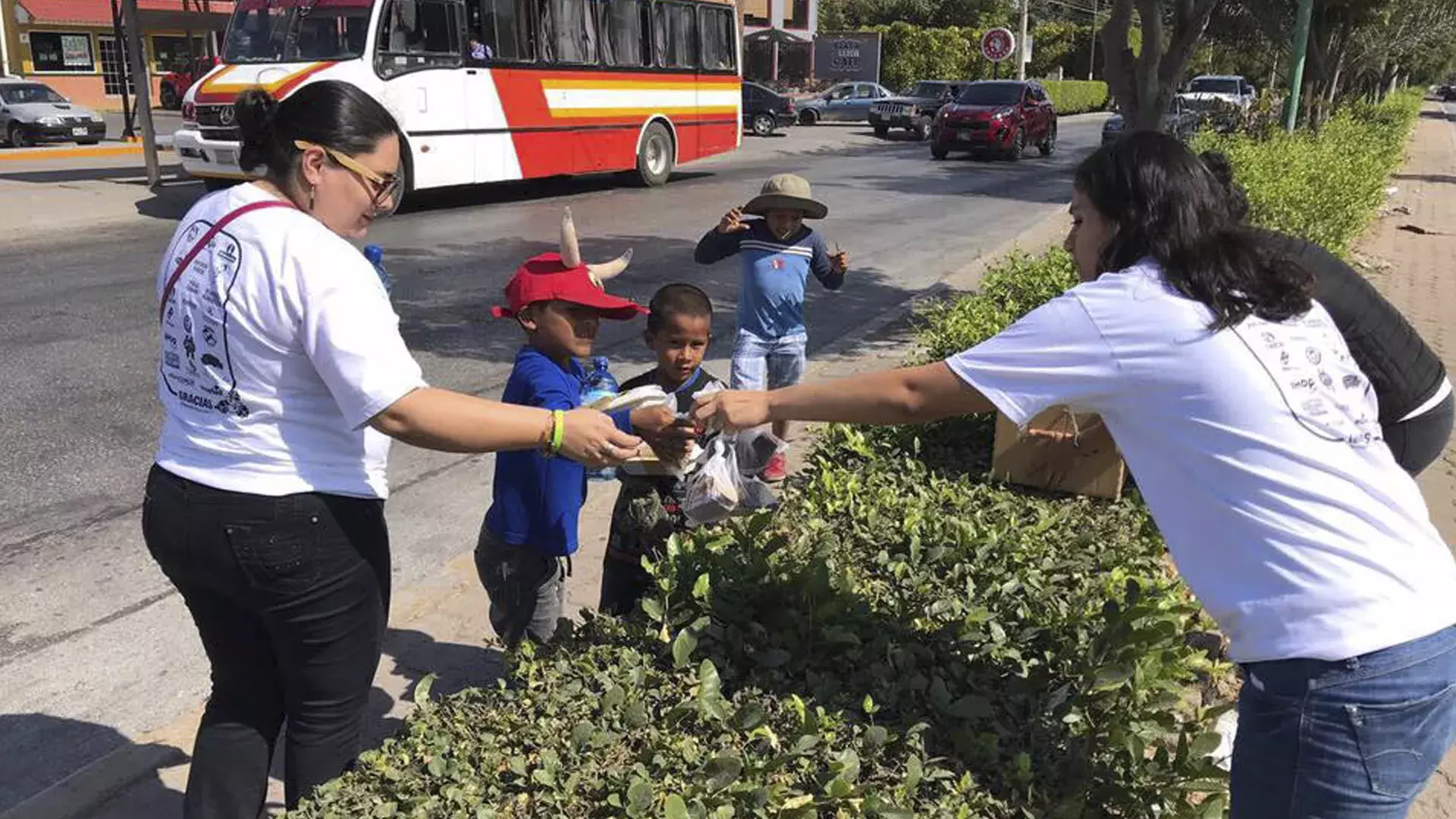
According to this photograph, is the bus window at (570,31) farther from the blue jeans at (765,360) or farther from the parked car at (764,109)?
the parked car at (764,109)

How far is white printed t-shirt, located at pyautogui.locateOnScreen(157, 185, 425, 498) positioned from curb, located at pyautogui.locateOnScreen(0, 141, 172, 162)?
878 inches

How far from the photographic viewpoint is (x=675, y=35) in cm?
1922

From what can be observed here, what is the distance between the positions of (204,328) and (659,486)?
4.84ft

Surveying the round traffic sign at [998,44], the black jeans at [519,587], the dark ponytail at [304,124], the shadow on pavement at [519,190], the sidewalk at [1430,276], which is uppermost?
the round traffic sign at [998,44]

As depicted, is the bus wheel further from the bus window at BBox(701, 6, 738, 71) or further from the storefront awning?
the storefront awning

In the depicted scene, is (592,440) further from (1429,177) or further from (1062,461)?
(1429,177)

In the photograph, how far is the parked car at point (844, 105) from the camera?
37.2 metres

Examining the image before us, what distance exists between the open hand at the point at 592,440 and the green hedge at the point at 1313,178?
12.4ft

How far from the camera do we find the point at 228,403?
2.09 meters

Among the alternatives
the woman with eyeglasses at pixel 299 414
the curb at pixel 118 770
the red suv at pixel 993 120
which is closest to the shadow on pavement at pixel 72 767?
the curb at pixel 118 770

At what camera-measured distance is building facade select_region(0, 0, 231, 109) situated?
116 ft

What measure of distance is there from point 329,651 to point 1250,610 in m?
1.77

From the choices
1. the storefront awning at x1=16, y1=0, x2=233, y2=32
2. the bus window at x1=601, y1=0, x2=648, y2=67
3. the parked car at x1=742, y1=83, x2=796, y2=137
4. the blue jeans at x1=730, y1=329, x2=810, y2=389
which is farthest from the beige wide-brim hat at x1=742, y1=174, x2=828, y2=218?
the storefront awning at x1=16, y1=0, x2=233, y2=32

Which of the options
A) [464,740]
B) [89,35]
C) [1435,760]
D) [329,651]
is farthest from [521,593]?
[89,35]
